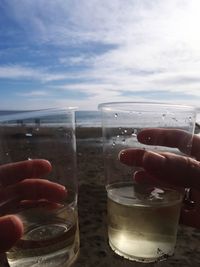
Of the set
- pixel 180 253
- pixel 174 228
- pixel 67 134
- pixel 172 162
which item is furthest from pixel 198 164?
pixel 180 253

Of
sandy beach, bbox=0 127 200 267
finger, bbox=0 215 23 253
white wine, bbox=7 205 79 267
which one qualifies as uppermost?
finger, bbox=0 215 23 253

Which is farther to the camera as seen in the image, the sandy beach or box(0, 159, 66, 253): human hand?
the sandy beach

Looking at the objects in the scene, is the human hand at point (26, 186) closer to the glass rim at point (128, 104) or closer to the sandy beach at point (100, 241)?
the glass rim at point (128, 104)

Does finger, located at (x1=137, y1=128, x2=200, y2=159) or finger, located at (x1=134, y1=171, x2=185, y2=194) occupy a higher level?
finger, located at (x1=137, y1=128, x2=200, y2=159)

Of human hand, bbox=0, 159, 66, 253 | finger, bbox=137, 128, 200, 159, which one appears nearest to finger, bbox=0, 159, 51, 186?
human hand, bbox=0, 159, 66, 253

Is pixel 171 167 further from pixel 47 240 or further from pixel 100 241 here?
pixel 100 241

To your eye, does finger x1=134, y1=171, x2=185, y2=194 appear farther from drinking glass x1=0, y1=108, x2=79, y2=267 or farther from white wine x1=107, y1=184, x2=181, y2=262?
drinking glass x1=0, y1=108, x2=79, y2=267

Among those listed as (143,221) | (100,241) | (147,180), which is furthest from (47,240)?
(100,241)
